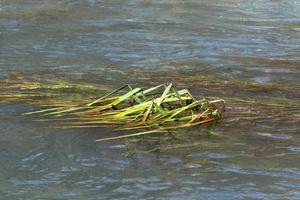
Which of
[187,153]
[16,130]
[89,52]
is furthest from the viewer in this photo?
[89,52]

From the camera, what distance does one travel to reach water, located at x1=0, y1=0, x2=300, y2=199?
4359 millimetres

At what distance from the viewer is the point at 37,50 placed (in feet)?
26.9

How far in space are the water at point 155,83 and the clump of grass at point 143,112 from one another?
0.11m

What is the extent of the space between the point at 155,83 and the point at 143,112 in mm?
1407

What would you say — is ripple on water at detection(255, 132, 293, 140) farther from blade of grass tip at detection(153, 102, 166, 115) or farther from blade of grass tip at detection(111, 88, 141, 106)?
blade of grass tip at detection(111, 88, 141, 106)

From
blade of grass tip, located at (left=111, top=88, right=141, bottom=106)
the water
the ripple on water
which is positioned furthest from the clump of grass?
the ripple on water

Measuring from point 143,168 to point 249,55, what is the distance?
399cm

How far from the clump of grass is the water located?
0.11 metres

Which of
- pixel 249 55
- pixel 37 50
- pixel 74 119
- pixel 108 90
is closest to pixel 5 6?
pixel 37 50

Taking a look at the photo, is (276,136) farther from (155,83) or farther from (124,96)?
(155,83)

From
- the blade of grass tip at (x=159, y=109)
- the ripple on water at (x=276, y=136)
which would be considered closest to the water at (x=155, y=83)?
the ripple on water at (x=276, y=136)

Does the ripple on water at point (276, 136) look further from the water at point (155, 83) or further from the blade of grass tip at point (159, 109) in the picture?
the blade of grass tip at point (159, 109)

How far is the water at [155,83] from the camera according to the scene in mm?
4359

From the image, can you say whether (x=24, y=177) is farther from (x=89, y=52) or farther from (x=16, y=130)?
(x=89, y=52)
